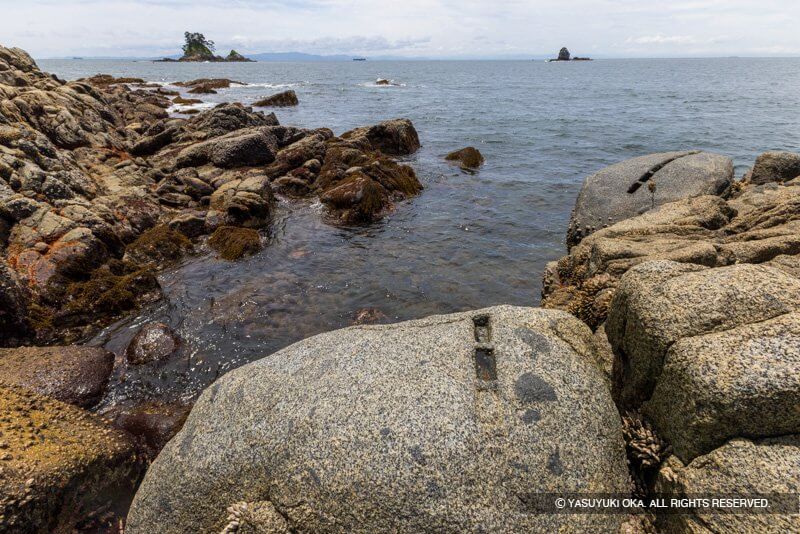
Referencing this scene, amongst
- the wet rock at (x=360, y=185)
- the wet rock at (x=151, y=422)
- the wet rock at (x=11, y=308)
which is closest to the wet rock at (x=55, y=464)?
the wet rock at (x=151, y=422)

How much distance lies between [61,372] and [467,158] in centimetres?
2287

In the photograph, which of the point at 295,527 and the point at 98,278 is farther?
the point at 98,278

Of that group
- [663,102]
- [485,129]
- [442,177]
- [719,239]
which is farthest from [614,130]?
[719,239]

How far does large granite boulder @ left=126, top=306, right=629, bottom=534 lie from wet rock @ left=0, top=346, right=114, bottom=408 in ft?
12.6

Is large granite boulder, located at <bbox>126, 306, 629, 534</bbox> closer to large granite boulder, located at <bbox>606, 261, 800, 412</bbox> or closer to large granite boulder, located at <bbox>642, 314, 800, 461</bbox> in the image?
large granite boulder, located at <bbox>606, 261, 800, 412</bbox>

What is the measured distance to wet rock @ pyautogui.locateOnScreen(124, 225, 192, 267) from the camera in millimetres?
13539

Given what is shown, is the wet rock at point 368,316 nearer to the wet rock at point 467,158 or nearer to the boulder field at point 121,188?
the boulder field at point 121,188

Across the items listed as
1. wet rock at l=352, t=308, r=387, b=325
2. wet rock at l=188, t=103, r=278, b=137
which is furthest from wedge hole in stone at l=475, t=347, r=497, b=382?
wet rock at l=188, t=103, r=278, b=137

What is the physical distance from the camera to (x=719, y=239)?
29.2 feet

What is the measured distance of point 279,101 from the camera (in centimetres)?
5553

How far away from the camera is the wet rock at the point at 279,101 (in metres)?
54.3

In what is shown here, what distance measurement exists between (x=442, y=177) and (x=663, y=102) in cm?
4776

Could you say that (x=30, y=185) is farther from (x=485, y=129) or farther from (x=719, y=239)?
(x=485, y=129)

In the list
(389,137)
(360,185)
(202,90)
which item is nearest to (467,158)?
(389,137)
